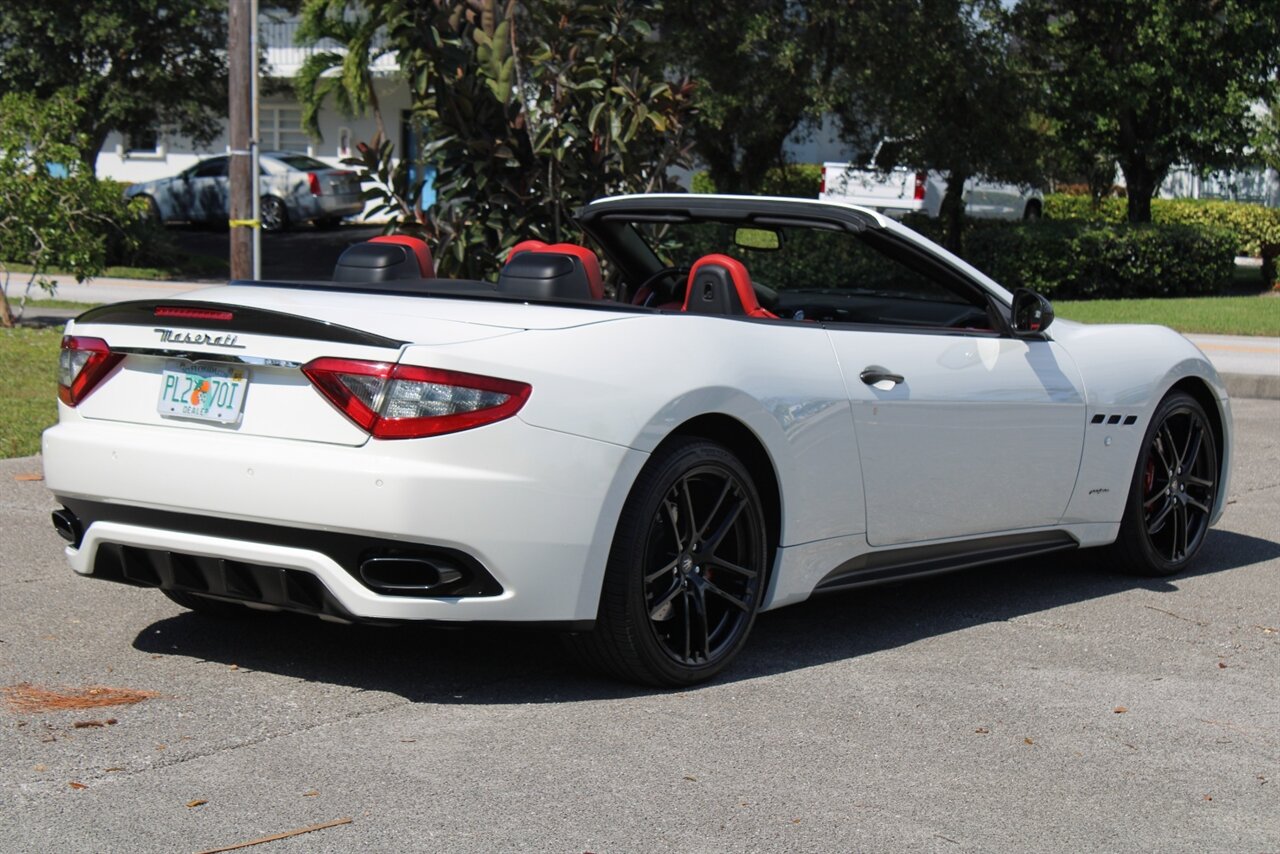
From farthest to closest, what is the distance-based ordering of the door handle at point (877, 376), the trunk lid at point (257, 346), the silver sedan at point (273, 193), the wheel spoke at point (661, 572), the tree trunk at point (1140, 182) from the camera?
the silver sedan at point (273, 193), the tree trunk at point (1140, 182), the door handle at point (877, 376), the wheel spoke at point (661, 572), the trunk lid at point (257, 346)

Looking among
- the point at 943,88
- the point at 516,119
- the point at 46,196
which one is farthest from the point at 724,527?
the point at 943,88

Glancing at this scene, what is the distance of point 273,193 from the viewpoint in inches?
1355

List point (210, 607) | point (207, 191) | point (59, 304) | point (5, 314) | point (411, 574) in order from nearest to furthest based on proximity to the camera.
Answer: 1. point (411, 574)
2. point (210, 607)
3. point (5, 314)
4. point (59, 304)
5. point (207, 191)

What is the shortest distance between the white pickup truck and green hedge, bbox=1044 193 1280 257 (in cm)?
90

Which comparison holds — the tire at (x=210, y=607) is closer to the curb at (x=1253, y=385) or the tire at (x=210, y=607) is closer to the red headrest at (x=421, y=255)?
the red headrest at (x=421, y=255)

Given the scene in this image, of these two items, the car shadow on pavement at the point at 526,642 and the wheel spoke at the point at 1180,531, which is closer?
the car shadow on pavement at the point at 526,642

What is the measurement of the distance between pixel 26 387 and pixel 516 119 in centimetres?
384

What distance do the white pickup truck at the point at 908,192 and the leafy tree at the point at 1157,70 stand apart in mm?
1678

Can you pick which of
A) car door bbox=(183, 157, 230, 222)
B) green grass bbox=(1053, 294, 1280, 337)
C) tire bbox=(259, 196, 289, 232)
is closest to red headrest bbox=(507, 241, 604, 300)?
green grass bbox=(1053, 294, 1280, 337)

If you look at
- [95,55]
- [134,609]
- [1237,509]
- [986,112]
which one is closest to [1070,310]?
[986,112]

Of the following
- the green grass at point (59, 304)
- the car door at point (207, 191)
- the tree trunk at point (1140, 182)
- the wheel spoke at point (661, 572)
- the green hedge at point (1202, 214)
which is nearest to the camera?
the wheel spoke at point (661, 572)

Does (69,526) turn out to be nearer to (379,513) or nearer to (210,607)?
(210,607)

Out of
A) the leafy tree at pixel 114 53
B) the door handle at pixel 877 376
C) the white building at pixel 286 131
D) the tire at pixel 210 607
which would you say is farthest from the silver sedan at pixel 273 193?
the door handle at pixel 877 376

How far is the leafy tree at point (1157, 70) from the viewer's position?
2469 cm
